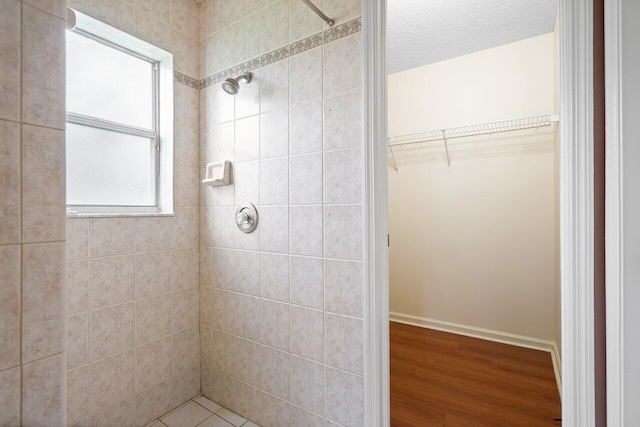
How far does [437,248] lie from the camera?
9.50 feet

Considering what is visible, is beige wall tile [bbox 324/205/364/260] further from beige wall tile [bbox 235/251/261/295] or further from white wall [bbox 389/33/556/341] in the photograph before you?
white wall [bbox 389/33/556/341]

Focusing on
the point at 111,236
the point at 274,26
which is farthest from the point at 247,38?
the point at 111,236

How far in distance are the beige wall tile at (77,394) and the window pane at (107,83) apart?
4.15ft

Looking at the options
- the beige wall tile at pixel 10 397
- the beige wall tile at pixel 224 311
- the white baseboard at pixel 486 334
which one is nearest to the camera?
the beige wall tile at pixel 10 397

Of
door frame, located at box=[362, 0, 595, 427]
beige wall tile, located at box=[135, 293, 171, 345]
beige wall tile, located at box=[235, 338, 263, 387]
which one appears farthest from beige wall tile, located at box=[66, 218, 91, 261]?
door frame, located at box=[362, 0, 595, 427]

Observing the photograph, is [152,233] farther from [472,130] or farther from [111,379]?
[472,130]

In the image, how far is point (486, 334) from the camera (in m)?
2.66

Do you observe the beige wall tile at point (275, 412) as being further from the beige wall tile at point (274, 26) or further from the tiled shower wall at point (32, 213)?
the beige wall tile at point (274, 26)

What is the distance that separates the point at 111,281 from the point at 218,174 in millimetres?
778

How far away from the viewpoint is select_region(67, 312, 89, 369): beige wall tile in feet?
4.43

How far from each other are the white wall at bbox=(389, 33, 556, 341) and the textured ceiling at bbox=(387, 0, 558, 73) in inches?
6.9

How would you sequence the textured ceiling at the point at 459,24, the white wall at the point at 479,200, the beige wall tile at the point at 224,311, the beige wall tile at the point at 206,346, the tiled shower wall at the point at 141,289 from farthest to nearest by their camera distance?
A: the white wall at the point at 479,200, the textured ceiling at the point at 459,24, the beige wall tile at the point at 206,346, the beige wall tile at the point at 224,311, the tiled shower wall at the point at 141,289

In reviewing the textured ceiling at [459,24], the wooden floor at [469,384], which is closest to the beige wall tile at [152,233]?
the wooden floor at [469,384]

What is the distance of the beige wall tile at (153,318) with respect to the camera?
1.60m
